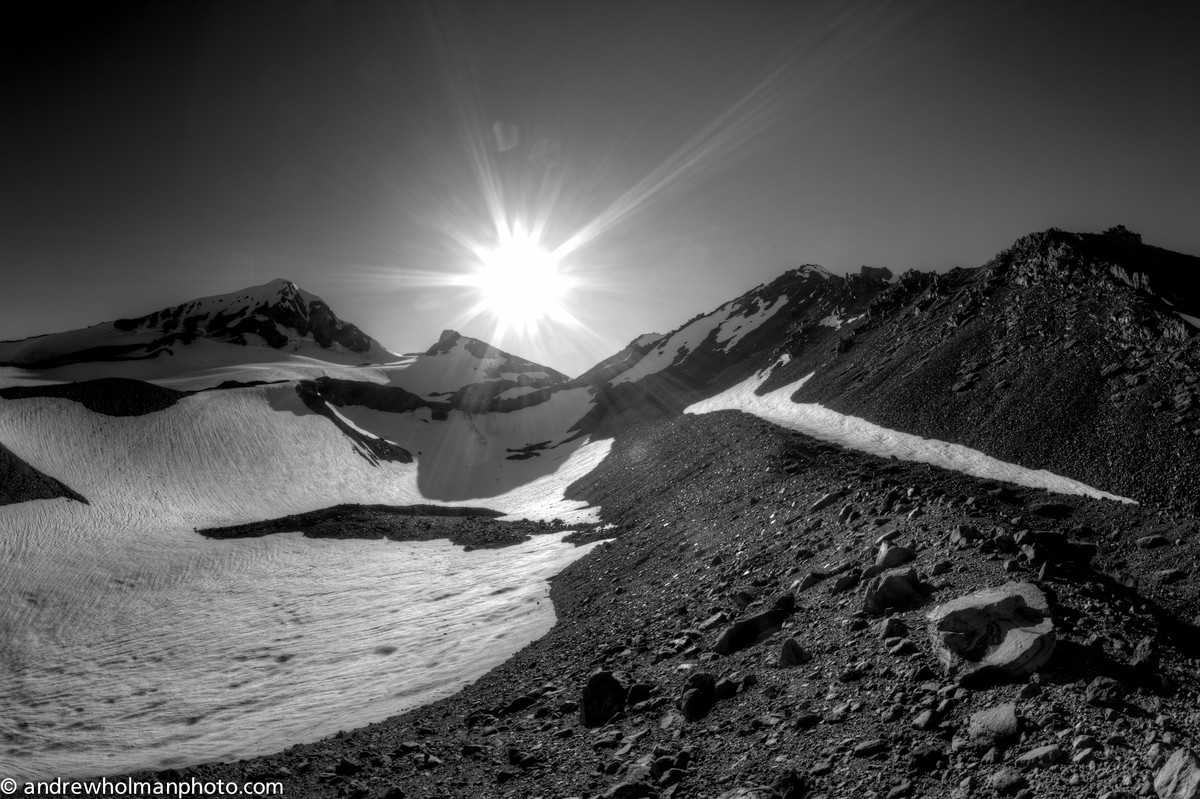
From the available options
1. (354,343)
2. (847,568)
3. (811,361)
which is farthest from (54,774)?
(354,343)

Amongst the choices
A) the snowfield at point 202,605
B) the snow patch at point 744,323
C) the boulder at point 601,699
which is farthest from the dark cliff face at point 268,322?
the boulder at point 601,699

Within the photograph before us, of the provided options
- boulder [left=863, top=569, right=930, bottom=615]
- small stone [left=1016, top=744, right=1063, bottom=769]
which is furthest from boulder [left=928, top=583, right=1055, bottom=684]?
small stone [left=1016, top=744, right=1063, bottom=769]

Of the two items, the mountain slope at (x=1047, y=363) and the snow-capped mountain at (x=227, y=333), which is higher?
the snow-capped mountain at (x=227, y=333)

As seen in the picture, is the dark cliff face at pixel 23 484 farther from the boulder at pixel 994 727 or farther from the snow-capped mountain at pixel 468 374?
the snow-capped mountain at pixel 468 374

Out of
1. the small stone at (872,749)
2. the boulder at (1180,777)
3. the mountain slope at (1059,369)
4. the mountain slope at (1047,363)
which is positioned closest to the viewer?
the boulder at (1180,777)

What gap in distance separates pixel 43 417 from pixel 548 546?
49193mm

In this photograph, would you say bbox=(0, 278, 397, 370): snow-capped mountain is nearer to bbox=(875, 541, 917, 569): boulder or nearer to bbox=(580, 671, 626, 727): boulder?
bbox=(580, 671, 626, 727): boulder

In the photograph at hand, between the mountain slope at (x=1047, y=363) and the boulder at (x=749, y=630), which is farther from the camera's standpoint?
the mountain slope at (x=1047, y=363)

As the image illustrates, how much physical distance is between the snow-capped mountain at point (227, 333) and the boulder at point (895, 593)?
122106 mm

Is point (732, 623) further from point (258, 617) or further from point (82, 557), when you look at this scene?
point (82, 557)

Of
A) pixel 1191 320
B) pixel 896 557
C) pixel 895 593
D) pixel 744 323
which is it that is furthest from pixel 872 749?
pixel 744 323

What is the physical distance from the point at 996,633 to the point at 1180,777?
8.76 feet

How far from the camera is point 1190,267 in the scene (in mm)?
32719

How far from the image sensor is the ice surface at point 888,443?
810 inches
